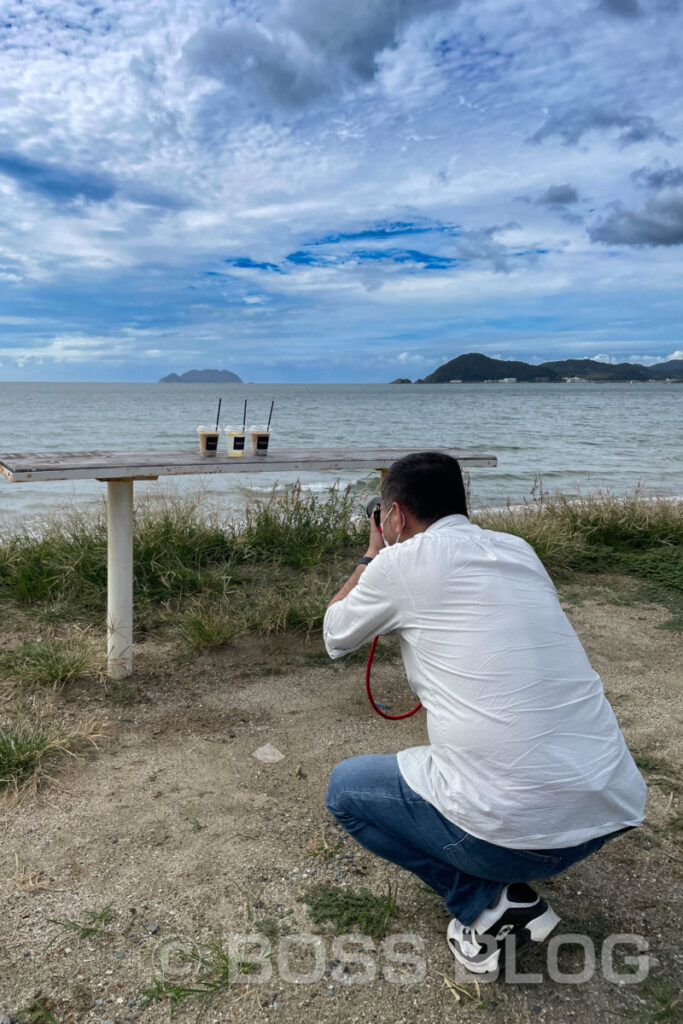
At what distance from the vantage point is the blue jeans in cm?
186

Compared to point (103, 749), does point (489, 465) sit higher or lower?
higher

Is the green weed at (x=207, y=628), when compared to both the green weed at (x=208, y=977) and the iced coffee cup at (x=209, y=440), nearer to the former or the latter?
the iced coffee cup at (x=209, y=440)

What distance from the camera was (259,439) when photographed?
4.10m

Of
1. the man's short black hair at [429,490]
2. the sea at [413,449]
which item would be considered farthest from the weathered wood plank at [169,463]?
the man's short black hair at [429,490]

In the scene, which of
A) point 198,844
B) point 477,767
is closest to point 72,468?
point 198,844

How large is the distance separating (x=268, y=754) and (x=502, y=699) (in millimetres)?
1667

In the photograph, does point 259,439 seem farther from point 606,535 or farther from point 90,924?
point 606,535

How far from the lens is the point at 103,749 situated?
3170 mm

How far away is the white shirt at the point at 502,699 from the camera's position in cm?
176

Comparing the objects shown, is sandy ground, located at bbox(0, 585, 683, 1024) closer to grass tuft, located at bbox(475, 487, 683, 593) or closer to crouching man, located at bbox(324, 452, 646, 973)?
crouching man, located at bbox(324, 452, 646, 973)

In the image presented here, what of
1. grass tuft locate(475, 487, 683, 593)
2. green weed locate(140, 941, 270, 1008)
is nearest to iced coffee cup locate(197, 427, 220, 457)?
green weed locate(140, 941, 270, 1008)

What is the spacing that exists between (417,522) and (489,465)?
282 centimetres

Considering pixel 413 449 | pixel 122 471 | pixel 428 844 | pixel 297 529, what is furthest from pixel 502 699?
pixel 297 529

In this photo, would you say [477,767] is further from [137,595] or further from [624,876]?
[137,595]
